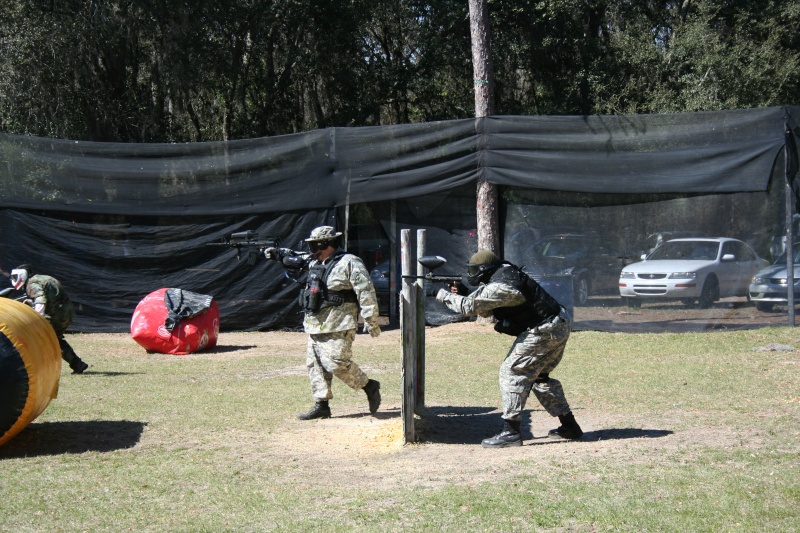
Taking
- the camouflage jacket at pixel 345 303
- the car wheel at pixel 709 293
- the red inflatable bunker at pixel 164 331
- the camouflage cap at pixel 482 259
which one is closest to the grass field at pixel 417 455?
the camouflage jacket at pixel 345 303

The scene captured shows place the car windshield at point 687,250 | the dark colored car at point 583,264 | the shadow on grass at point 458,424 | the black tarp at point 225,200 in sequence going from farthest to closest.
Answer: the black tarp at point 225,200 → the dark colored car at point 583,264 → the car windshield at point 687,250 → the shadow on grass at point 458,424

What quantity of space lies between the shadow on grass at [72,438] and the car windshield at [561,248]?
736 cm

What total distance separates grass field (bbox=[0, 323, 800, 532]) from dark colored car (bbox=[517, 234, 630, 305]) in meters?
2.23

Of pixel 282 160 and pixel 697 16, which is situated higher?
pixel 697 16

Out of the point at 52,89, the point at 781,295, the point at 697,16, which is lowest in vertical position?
the point at 781,295

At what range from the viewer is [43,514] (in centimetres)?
495

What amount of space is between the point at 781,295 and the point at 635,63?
11.8m

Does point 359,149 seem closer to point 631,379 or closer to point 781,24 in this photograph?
point 631,379

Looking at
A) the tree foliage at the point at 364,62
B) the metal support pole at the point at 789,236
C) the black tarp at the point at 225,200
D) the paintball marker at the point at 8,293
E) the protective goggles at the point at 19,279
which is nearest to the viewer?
the paintball marker at the point at 8,293

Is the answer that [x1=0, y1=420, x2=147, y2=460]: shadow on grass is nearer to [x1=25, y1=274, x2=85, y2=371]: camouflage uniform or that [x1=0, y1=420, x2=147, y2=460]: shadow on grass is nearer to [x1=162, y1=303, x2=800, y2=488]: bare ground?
[x1=162, y1=303, x2=800, y2=488]: bare ground

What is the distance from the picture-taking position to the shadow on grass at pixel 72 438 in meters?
6.57

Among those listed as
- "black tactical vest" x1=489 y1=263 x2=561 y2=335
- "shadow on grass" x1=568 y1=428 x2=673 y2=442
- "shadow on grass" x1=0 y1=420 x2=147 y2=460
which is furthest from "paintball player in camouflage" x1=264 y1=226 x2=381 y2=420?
"shadow on grass" x1=568 y1=428 x2=673 y2=442

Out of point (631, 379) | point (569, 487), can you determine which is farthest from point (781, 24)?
point (569, 487)

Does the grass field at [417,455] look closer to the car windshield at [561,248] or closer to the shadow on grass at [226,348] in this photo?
the shadow on grass at [226,348]
